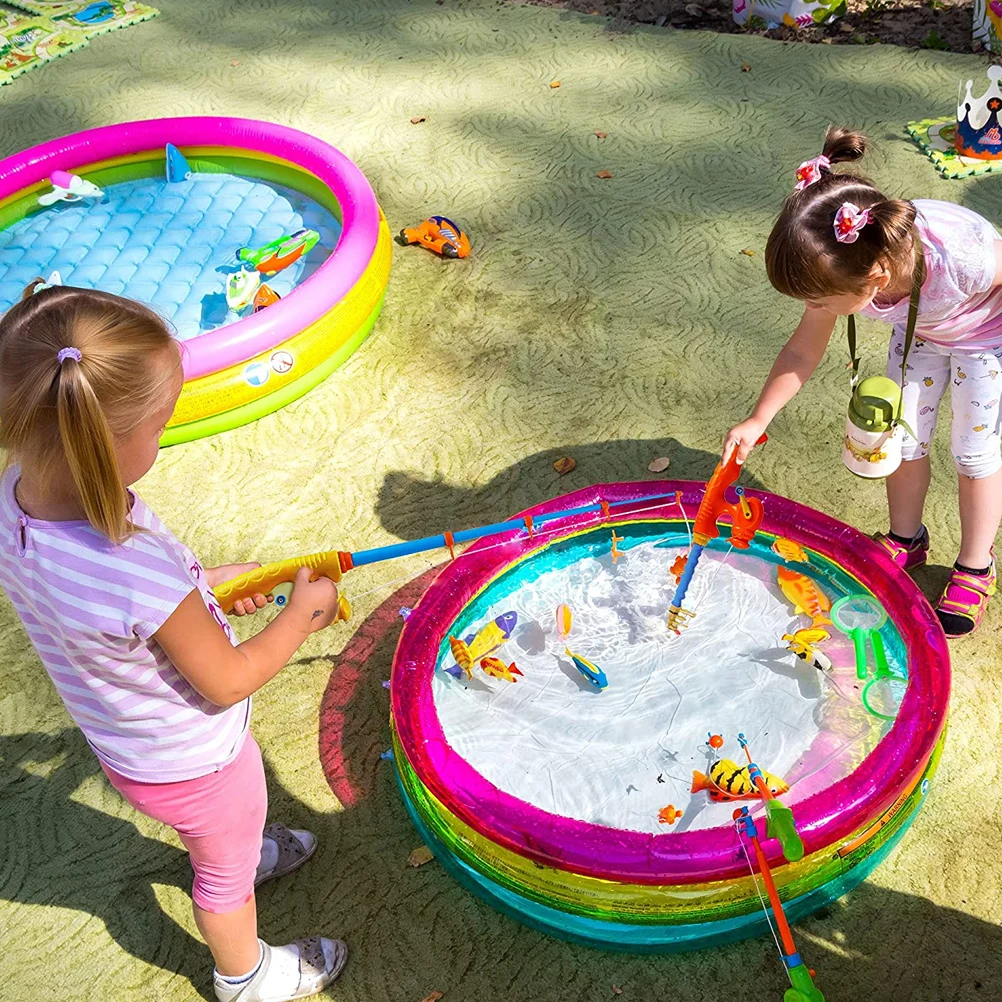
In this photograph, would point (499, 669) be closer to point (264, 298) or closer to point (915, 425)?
point (915, 425)

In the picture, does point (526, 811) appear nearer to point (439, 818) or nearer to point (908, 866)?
point (439, 818)

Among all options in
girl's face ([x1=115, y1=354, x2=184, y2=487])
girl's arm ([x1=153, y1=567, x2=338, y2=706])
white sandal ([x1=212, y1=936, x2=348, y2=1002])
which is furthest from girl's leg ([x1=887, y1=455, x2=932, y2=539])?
girl's face ([x1=115, y1=354, x2=184, y2=487])

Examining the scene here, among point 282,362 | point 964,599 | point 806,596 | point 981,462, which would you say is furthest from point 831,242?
point 282,362

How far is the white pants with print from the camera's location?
209 cm

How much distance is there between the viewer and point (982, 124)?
3572 millimetres

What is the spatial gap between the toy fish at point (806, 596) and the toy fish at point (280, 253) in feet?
6.45

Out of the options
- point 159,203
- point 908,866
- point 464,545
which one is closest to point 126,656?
point 464,545

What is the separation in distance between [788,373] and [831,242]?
393 millimetres

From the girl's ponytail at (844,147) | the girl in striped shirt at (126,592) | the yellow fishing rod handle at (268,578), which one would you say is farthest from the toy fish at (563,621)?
the girl's ponytail at (844,147)

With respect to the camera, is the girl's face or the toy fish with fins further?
the toy fish with fins

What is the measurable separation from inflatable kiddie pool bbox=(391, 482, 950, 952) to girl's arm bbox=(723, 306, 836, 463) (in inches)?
10.9

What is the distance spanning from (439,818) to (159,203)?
285cm

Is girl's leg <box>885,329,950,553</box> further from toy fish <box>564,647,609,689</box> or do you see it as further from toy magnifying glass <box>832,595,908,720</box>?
toy fish <box>564,647,609,689</box>

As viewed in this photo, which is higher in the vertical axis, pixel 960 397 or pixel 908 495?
pixel 960 397
